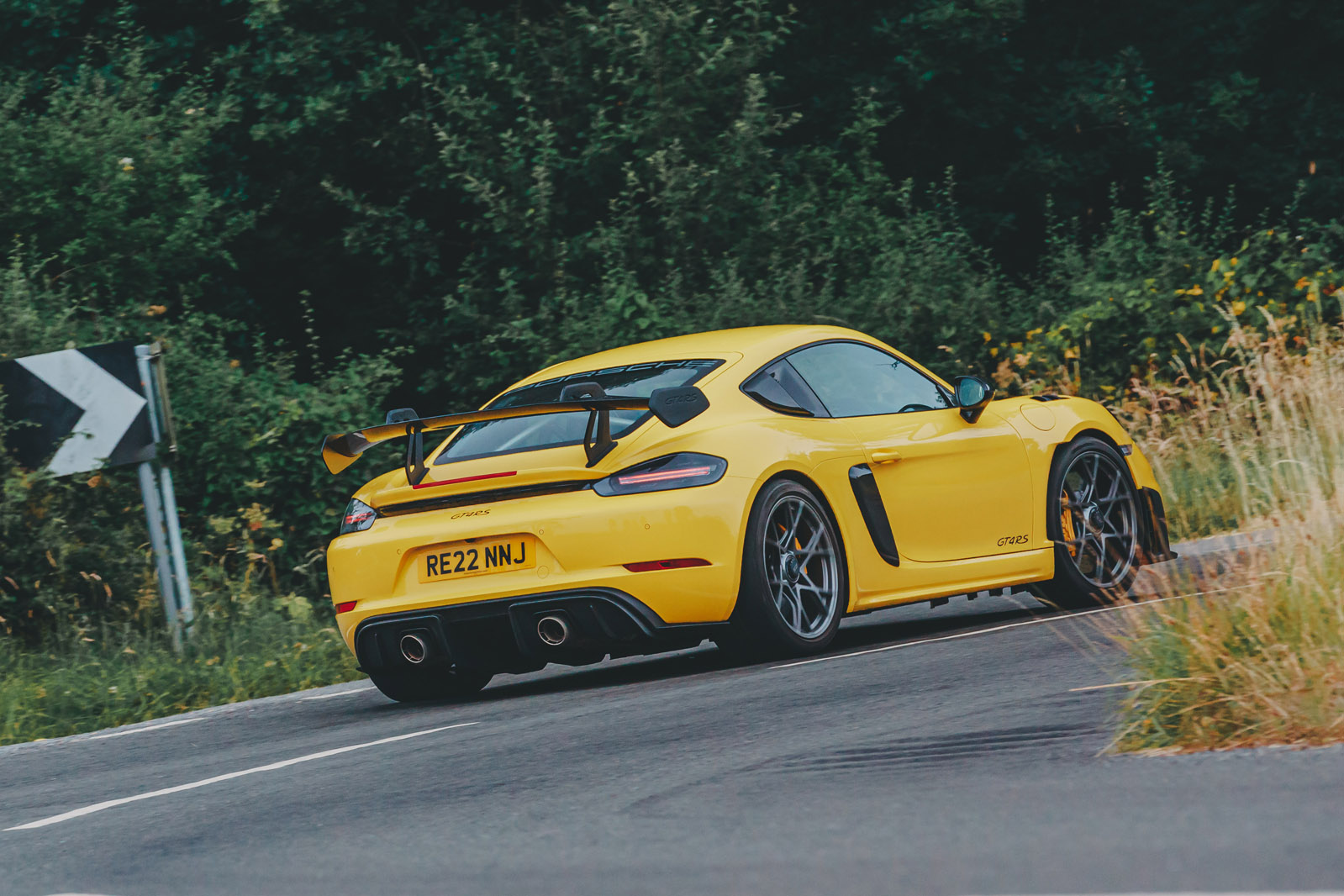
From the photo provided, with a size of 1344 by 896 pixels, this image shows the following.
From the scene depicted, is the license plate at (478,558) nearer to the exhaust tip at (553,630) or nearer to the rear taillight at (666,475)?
the exhaust tip at (553,630)

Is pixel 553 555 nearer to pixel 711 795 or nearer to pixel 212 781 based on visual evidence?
pixel 212 781

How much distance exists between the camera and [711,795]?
5016mm

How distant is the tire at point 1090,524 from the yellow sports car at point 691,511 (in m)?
0.03

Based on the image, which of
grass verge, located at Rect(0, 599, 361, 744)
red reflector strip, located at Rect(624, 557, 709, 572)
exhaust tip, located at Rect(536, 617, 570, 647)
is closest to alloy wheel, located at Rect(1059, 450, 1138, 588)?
red reflector strip, located at Rect(624, 557, 709, 572)

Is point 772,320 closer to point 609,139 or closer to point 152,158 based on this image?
point 609,139

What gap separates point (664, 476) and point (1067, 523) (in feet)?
8.37

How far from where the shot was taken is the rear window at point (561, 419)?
7.70 metres

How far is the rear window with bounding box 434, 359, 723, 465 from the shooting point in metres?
7.70

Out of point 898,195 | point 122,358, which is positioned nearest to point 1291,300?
point 898,195

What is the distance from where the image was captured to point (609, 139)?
Result: 716 inches

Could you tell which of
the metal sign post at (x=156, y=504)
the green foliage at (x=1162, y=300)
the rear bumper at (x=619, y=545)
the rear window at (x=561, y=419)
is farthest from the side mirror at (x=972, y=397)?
the green foliage at (x=1162, y=300)

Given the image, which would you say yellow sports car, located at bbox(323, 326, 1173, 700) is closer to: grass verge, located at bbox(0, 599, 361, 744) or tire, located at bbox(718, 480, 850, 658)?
tire, located at bbox(718, 480, 850, 658)

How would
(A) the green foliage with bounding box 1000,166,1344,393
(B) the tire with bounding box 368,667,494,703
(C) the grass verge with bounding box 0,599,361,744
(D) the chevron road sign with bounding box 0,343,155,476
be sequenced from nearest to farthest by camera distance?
(B) the tire with bounding box 368,667,494,703 → (C) the grass verge with bounding box 0,599,361,744 → (D) the chevron road sign with bounding box 0,343,155,476 → (A) the green foliage with bounding box 1000,166,1344,393

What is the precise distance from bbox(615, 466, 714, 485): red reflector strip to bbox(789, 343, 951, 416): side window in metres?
1.08
